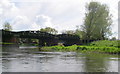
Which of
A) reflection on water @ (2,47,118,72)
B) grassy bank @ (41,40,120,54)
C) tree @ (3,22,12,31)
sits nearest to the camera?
reflection on water @ (2,47,118,72)

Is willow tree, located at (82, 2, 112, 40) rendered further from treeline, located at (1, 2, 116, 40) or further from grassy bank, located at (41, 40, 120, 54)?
grassy bank, located at (41, 40, 120, 54)

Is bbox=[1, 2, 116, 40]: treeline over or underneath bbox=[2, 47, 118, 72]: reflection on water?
over

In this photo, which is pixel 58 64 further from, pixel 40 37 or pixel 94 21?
pixel 40 37

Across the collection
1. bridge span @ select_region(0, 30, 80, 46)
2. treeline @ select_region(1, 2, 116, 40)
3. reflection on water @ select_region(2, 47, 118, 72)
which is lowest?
reflection on water @ select_region(2, 47, 118, 72)

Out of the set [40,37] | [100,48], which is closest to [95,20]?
[40,37]

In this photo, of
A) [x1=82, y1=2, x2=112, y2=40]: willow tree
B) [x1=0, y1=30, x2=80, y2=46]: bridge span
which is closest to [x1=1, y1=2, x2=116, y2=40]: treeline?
[x1=82, y1=2, x2=112, y2=40]: willow tree

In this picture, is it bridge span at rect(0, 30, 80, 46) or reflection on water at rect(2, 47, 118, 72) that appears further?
bridge span at rect(0, 30, 80, 46)

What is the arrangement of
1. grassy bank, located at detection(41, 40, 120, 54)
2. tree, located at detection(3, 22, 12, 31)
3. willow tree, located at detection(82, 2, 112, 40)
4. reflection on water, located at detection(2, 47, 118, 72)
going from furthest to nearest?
1. tree, located at detection(3, 22, 12, 31)
2. willow tree, located at detection(82, 2, 112, 40)
3. grassy bank, located at detection(41, 40, 120, 54)
4. reflection on water, located at detection(2, 47, 118, 72)

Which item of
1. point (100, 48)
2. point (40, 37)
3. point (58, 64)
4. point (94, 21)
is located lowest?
point (58, 64)

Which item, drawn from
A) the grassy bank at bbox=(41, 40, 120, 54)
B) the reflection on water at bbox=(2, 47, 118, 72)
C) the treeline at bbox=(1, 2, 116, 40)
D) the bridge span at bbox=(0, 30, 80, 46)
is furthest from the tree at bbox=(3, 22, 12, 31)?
the reflection on water at bbox=(2, 47, 118, 72)

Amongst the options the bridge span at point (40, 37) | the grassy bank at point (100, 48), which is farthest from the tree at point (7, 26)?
the grassy bank at point (100, 48)

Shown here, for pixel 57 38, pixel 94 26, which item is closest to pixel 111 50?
pixel 94 26

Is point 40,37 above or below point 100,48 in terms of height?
above

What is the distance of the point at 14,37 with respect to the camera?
2817 inches
